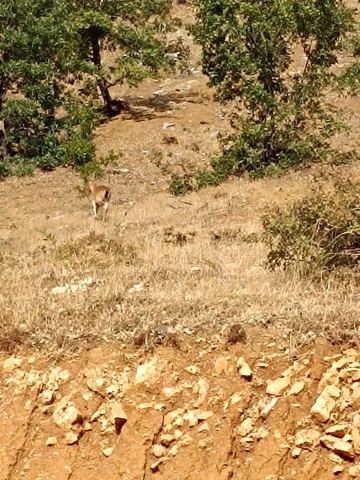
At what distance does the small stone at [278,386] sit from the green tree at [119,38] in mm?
20428

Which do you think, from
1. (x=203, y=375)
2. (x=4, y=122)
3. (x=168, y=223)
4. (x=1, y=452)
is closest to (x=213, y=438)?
(x=203, y=375)

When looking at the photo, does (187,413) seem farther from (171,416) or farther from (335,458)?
(335,458)

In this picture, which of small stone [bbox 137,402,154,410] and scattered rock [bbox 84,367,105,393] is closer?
small stone [bbox 137,402,154,410]

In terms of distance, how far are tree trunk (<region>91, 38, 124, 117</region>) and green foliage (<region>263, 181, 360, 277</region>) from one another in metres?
18.8

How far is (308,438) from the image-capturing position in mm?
4570

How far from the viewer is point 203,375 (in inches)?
201

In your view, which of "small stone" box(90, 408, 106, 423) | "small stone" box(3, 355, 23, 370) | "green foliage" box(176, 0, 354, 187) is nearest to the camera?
"small stone" box(90, 408, 106, 423)

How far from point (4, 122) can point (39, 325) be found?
707 inches

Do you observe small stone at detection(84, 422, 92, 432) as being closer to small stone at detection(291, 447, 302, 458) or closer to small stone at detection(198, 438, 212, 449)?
small stone at detection(198, 438, 212, 449)

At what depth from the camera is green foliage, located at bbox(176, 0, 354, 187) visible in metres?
16.0

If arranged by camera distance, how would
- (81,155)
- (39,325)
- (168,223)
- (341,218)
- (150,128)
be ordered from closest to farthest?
(39,325) < (341,218) < (168,223) < (81,155) < (150,128)

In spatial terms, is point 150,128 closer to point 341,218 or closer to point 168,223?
point 168,223

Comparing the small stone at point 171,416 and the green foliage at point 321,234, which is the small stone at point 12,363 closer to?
the small stone at point 171,416

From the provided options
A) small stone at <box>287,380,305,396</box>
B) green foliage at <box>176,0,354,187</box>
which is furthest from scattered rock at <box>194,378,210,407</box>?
green foliage at <box>176,0,354,187</box>
